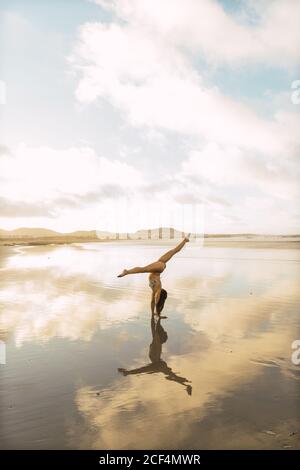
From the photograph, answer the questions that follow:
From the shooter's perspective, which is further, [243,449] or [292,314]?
[292,314]

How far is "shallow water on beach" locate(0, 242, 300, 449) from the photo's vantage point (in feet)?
17.0

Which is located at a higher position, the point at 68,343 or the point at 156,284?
the point at 156,284

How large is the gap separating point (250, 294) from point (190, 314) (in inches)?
175

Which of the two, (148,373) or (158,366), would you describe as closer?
(148,373)

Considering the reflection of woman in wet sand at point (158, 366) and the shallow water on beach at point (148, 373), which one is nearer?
the shallow water on beach at point (148, 373)

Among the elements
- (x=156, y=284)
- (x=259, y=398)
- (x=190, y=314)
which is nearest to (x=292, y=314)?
(x=190, y=314)

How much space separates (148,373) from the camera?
730 cm

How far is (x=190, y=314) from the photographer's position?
12250 millimetres

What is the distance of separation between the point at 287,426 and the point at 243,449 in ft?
3.00

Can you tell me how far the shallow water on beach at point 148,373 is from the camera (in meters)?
5.19

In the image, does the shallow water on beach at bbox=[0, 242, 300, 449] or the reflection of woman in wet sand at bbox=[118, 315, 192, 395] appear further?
the reflection of woman in wet sand at bbox=[118, 315, 192, 395]
